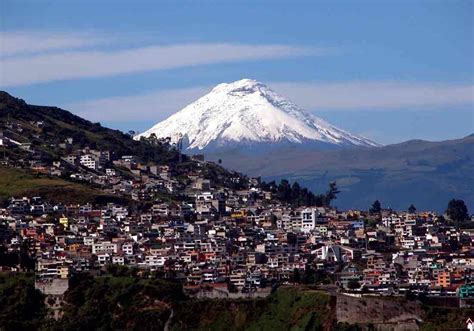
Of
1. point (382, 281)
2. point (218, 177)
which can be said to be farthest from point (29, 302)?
point (218, 177)

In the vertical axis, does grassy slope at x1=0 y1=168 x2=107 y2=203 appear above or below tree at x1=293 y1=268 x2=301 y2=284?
above

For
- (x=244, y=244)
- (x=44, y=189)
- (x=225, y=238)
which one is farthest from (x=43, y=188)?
(x=244, y=244)

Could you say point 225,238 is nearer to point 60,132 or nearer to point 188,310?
point 188,310

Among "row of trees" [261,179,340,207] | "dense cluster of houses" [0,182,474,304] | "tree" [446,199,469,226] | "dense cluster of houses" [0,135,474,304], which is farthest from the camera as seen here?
"row of trees" [261,179,340,207]

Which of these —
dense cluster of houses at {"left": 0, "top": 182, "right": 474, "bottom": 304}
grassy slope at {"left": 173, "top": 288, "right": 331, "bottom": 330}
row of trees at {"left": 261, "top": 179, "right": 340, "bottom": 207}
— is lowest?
grassy slope at {"left": 173, "top": 288, "right": 331, "bottom": 330}

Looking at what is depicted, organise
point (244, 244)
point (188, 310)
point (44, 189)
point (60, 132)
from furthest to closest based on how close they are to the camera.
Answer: point (60, 132) → point (44, 189) → point (244, 244) → point (188, 310)

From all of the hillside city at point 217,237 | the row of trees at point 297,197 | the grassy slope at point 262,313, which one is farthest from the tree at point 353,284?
the row of trees at point 297,197

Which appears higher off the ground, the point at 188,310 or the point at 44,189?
the point at 44,189

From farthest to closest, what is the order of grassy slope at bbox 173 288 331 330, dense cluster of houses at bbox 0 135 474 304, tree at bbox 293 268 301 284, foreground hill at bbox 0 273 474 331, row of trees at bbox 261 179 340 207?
1. row of trees at bbox 261 179 340 207
2. dense cluster of houses at bbox 0 135 474 304
3. tree at bbox 293 268 301 284
4. grassy slope at bbox 173 288 331 330
5. foreground hill at bbox 0 273 474 331

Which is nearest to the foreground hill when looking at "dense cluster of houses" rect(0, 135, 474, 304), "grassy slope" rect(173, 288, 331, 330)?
"grassy slope" rect(173, 288, 331, 330)

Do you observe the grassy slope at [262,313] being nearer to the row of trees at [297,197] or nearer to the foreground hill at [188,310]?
the foreground hill at [188,310]

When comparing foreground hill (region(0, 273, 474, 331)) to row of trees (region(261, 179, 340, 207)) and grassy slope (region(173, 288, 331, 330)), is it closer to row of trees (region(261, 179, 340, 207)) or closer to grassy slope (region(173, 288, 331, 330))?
grassy slope (region(173, 288, 331, 330))

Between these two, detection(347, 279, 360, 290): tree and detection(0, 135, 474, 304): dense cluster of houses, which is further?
detection(0, 135, 474, 304): dense cluster of houses
